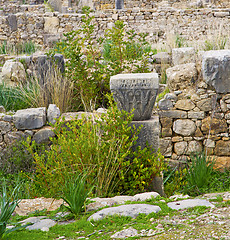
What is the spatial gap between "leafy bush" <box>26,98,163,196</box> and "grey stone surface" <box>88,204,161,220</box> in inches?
29.3

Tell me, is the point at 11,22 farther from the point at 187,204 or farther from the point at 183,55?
the point at 187,204

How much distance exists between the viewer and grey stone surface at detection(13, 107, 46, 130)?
519 centimetres

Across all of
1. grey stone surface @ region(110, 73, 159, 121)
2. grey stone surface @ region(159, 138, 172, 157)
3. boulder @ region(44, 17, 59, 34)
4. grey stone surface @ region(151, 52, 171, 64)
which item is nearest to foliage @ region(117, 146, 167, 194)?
grey stone surface @ region(110, 73, 159, 121)

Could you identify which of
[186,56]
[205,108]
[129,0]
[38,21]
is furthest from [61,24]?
[205,108]

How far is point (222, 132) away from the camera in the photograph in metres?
5.39

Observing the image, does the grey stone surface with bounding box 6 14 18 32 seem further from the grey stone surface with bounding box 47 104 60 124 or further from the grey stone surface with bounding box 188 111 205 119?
the grey stone surface with bounding box 188 111 205 119

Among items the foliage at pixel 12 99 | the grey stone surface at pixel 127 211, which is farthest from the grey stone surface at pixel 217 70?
the foliage at pixel 12 99

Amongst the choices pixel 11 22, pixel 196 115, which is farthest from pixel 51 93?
pixel 11 22

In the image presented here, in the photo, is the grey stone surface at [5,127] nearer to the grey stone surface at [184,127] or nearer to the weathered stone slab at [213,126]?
the grey stone surface at [184,127]

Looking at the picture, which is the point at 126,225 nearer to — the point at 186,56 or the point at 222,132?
the point at 222,132

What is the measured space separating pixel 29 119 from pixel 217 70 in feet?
9.62

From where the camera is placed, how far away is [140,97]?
4242mm

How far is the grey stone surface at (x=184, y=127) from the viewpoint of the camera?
5.38 meters

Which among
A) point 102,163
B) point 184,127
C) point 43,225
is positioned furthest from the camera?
point 184,127
